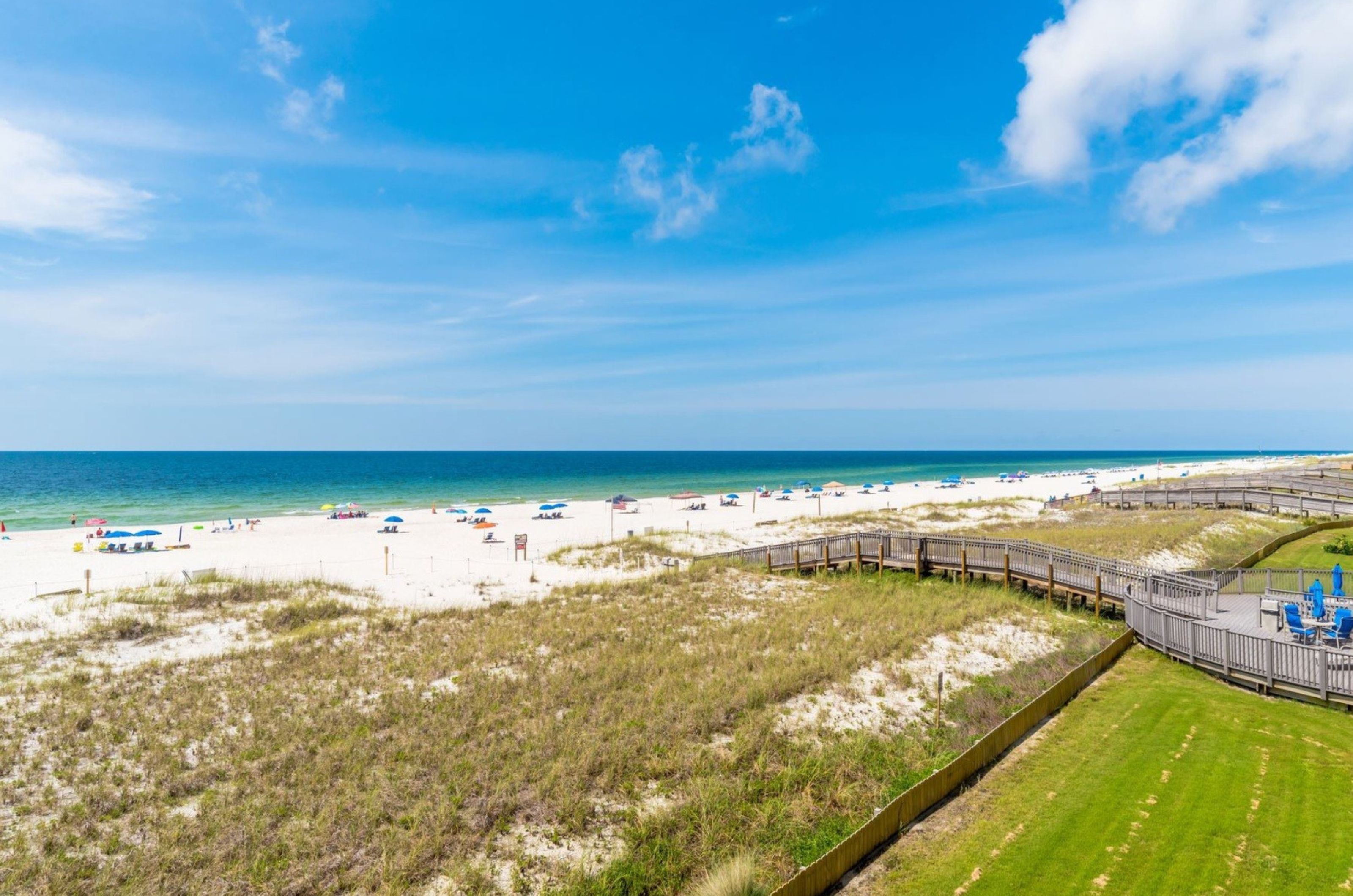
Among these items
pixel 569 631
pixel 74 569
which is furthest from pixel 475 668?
pixel 74 569

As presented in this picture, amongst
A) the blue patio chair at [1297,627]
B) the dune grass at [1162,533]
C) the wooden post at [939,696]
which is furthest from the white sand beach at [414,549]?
the blue patio chair at [1297,627]

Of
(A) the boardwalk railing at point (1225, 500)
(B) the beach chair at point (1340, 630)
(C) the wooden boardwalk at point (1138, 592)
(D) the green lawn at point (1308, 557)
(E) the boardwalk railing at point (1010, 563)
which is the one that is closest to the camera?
(C) the wooden boardwalk at point (1138, 592)

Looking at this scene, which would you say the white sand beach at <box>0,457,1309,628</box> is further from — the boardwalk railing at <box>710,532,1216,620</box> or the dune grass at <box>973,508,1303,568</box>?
the dune grass at <box>973,508,1303,568</box>

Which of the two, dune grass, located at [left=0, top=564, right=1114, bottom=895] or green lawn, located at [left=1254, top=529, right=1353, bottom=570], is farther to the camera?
green lawn, located at [left=1254, top=529, right=1353, bottom=570]

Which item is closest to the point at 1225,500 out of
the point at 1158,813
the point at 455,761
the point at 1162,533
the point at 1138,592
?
the point at 1162,533

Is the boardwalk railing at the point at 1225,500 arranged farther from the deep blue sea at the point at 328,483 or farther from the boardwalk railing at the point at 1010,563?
the deep blue sea at the point at 328,483

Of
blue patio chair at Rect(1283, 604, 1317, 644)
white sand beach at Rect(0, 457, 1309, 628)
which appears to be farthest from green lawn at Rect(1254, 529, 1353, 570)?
white sand beach at Rect(0, 457, 1309, 628)
